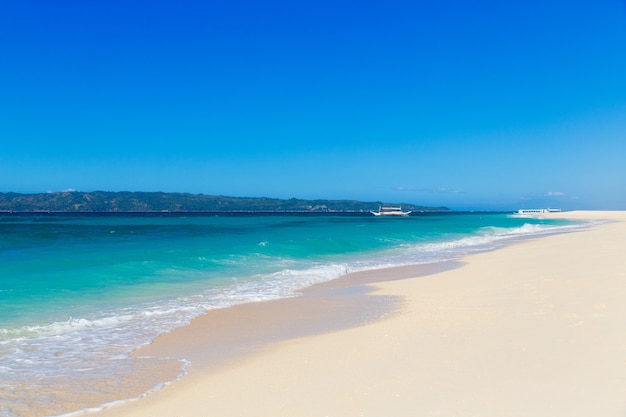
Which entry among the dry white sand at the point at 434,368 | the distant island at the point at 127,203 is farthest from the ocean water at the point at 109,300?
the distant island at the point at 127,203

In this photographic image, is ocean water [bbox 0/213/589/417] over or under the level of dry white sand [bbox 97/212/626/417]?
under

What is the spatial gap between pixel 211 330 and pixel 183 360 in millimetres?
1712

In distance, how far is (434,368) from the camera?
5293mm

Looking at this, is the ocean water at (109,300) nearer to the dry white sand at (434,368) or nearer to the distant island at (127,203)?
the dry white sand at (434,368)

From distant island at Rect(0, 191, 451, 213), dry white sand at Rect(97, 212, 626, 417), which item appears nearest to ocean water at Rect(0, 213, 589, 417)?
dry white sand at Rect(97, 212, 626, 417)

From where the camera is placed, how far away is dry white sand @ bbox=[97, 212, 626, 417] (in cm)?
435

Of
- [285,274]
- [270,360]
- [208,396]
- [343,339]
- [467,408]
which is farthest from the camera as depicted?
[285,274]

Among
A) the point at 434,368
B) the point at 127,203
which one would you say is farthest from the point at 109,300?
the point at 127,203

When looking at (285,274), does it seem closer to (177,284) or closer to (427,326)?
(177,284)

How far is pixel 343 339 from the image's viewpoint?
6922 mm

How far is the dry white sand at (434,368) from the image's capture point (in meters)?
4.35

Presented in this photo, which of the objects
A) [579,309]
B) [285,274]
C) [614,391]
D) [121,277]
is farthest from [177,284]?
[614,391]

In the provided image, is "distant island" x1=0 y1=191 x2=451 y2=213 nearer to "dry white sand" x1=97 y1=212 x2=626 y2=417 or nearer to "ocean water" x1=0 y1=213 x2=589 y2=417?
"ocean water" x1=0 y1=213 x2=589 y2=417

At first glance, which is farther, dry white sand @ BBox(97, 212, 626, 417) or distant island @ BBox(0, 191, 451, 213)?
distant island @ BBox(0, 191, 451, 213)
